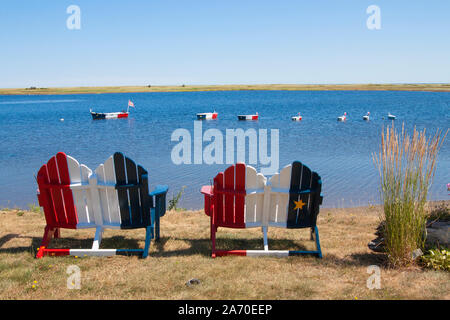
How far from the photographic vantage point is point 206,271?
486 cm

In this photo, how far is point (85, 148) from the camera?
26.5m

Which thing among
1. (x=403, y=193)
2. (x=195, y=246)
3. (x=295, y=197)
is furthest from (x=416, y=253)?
(x=195, y=246)

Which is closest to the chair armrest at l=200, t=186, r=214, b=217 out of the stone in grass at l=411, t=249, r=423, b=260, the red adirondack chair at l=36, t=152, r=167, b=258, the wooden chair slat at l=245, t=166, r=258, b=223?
the wooden chair slat at l=245, t=166, r=258, b=223

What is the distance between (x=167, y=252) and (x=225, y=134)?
2886 centimetres

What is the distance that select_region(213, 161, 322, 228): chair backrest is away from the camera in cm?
544

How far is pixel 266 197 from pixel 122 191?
79.4 inches

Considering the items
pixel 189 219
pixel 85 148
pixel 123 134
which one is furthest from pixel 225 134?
pixel 189 219

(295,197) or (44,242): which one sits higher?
(295,197)

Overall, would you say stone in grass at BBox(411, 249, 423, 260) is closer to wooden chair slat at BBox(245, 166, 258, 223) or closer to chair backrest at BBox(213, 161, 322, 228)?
chair backrest at BBox(213, 161, 322, 228)

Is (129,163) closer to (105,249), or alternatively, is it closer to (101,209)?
(101,209)

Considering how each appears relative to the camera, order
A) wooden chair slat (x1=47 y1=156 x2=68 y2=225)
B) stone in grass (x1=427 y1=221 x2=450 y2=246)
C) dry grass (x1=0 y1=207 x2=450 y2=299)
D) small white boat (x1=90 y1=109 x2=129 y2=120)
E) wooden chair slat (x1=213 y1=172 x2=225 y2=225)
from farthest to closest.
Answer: small white boat (x1=90 y1=109 x2=129 y2=120) < wooden chair slat (x1=213 y1=172 x2=225 y2=225) < wooden chair slat (x1=47 y1=156 x2=68 y2=225) < stone in grass (x1=427 y1=221 x2=450 y2=246) < dry grass (x1=0 y1=207 x2=450 y2=299)

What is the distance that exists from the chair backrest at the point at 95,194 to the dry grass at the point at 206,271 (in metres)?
0.56

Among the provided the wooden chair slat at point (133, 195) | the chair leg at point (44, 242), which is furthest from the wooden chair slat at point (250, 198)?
the chair leg at point (44, 242)

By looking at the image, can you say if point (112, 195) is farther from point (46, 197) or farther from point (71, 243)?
point (71, 243)
